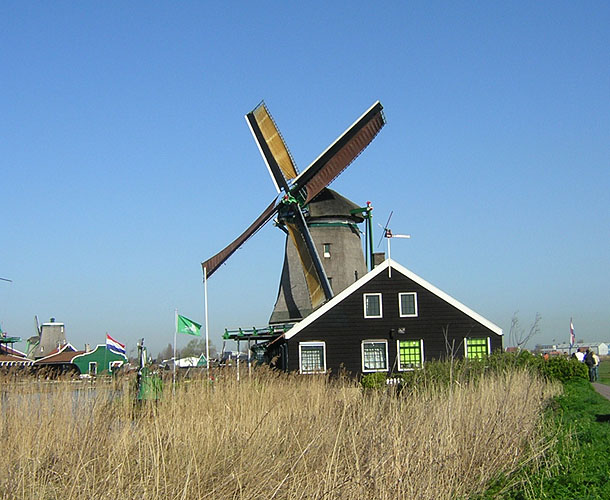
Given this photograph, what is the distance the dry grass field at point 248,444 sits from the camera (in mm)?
6059

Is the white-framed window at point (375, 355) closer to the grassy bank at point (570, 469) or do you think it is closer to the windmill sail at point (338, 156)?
the windmill sail at point (338, 156)

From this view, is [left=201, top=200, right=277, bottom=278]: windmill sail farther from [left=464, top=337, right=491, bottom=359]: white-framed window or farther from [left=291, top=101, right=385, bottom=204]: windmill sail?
[left=464, top=337, right=491, bottom=359]: white-framed window

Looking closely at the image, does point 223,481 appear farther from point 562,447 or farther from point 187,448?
point 562,447

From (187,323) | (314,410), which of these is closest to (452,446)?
(314,410)

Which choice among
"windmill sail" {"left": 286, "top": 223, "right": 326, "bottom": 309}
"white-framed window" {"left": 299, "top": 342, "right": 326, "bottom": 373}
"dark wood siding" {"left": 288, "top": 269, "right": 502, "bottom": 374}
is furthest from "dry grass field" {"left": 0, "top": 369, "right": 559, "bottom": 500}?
"windmill sail" {"left": 286, "top": 223, "right": 326, "bottom": 309}

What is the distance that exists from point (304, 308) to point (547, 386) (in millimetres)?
15482

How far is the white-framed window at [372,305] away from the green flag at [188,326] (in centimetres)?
604

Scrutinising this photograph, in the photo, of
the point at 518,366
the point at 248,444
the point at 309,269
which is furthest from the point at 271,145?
the point at 248,444

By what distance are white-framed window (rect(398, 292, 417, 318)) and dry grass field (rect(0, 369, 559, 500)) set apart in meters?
17.3

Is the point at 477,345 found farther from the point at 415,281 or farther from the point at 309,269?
the point at 309,269

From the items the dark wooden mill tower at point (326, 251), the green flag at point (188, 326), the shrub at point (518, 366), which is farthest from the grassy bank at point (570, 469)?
the dark wooden mill tower at point (326, 251)

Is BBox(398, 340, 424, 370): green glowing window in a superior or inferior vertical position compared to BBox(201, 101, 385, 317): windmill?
inferior

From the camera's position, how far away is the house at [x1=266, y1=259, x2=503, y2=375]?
27797 millimetres

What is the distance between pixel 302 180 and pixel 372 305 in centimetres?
669
